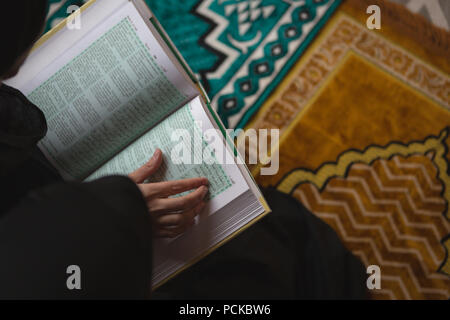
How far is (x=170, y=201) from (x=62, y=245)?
0.77ft

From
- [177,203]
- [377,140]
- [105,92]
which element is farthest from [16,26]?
[377,140]

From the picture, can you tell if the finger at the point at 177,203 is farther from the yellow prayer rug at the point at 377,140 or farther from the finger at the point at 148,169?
the yellow prayer rug at the point at 377,140

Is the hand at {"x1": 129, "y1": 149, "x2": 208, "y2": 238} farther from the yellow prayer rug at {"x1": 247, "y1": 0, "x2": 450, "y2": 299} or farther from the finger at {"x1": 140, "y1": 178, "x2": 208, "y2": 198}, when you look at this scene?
the yellow prayer rug at {"x1": 247, "y1": 0, "x2": 450, "y2": 299}

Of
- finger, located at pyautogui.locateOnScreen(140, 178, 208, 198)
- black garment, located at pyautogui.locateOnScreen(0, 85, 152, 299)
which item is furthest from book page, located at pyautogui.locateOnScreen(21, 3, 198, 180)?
black garment, located at pyautogui.locateOnScreen(0, 85, 152, 299)

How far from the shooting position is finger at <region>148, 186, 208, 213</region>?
528mm

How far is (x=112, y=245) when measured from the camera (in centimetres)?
Result: 31

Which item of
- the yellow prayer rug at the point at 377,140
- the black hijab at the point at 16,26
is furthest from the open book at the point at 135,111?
the yellow prayer rug at the point at 377,140

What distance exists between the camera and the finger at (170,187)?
1.75 ft

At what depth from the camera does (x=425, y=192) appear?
802 mm

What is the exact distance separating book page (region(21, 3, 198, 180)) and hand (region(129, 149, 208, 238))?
9 centimetres

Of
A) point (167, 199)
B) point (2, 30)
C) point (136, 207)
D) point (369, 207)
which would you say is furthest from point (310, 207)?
point (2, 30)

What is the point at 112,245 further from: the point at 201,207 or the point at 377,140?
the point at 377,140
